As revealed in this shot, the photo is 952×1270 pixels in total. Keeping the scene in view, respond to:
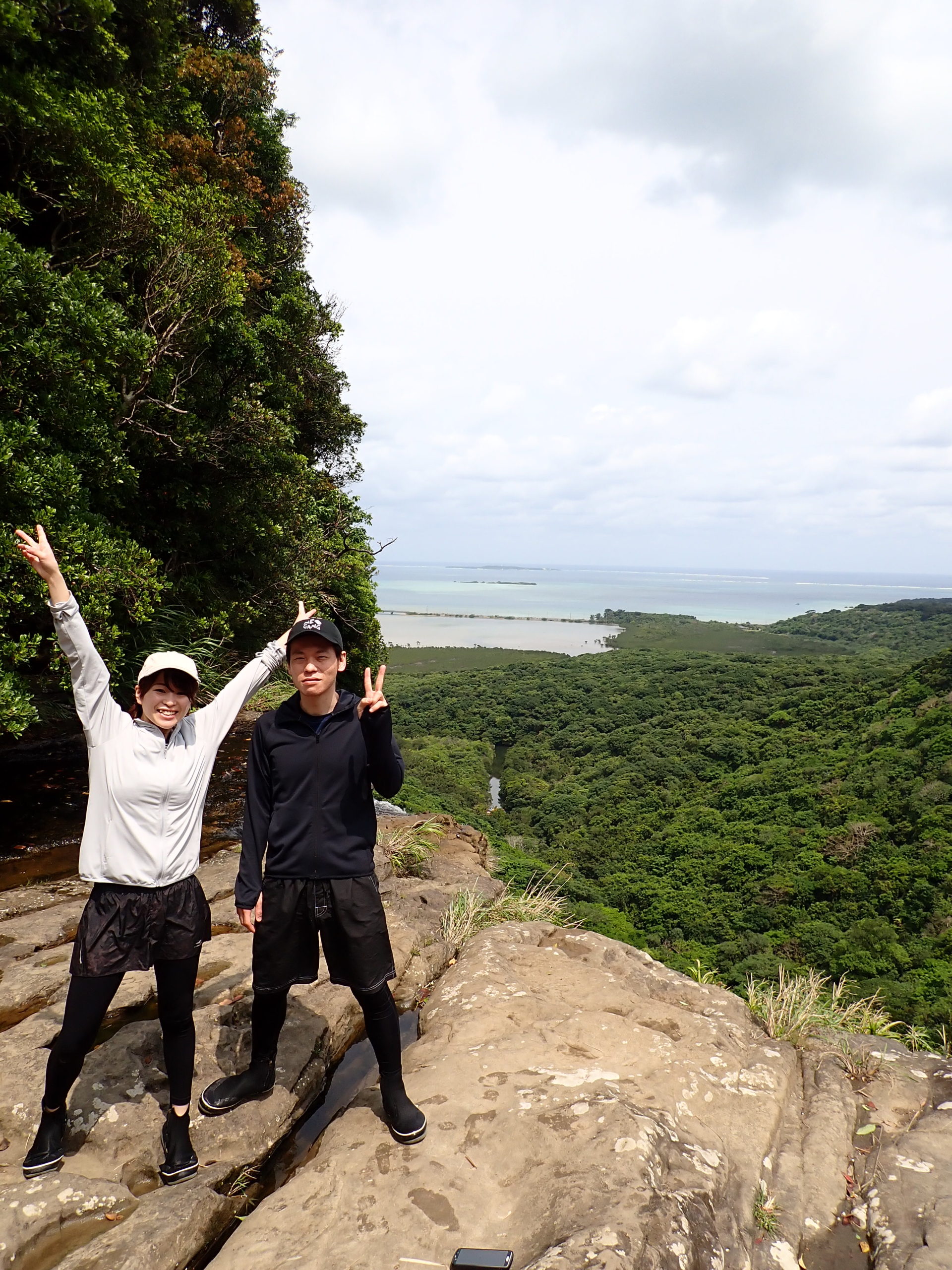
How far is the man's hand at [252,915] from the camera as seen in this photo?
295 centimetres

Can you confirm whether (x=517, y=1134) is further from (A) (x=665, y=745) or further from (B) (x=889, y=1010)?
(A) (x=665, y=745)

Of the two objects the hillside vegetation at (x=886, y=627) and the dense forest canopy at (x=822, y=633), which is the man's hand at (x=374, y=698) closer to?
the dense forest canopy at (x=822, y=633)

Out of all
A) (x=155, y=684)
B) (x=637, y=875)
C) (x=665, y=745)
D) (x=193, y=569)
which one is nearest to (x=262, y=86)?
(x=193, y=569)

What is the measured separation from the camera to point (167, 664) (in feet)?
9.12

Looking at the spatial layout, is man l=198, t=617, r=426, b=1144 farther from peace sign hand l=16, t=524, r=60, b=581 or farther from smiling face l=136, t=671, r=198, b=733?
peace sign hand l=16, t=524, r=60, b=581

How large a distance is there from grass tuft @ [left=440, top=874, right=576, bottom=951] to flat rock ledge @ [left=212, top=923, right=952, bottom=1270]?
1197 millimetres

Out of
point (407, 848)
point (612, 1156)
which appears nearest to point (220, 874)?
point (407, 848)

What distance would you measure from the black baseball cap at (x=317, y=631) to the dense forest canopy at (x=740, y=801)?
12.7m

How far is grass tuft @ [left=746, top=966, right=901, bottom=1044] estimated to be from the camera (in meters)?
4.35

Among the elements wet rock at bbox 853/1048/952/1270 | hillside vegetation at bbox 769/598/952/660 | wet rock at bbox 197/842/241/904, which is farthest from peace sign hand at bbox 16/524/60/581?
hillside vegetation at bbox 769/598/952/660

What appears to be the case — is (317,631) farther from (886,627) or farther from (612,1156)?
(886,627)

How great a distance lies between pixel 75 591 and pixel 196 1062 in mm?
4352

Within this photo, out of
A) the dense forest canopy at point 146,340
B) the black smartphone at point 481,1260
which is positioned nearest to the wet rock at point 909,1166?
the black smartphone at point 481,1260

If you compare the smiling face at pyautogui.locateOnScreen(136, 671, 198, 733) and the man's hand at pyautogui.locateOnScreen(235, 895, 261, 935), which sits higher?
the smiling face at pyautogui.locateOnScreen(136, 671, 198, 733)
